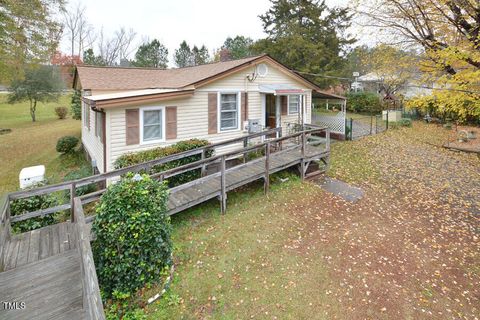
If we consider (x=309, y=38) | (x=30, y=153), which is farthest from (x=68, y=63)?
(x=309, y=38)

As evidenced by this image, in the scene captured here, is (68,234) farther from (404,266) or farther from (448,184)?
(448,184)

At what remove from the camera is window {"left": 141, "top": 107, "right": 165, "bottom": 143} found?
9.37 metres

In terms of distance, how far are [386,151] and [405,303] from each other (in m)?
10.7

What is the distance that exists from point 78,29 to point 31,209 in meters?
42.2

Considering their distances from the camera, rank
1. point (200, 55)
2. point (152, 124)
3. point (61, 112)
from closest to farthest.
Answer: point (152, 124)
point (61, 112)
point (200, 55)

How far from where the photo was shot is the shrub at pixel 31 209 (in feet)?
18.1

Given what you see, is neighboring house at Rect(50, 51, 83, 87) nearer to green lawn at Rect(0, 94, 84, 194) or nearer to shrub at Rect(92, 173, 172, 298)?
green lawn at Rect(0, 94, 84, 194)

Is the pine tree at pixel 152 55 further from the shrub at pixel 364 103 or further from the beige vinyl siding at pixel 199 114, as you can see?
the beige vinyl siding at pixel 199 114

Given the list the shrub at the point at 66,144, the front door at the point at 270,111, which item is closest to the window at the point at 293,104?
the front door at the point at 270,111

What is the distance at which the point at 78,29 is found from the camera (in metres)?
39.2

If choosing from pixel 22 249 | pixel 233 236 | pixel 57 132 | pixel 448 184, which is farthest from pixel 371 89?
pixel 22 249

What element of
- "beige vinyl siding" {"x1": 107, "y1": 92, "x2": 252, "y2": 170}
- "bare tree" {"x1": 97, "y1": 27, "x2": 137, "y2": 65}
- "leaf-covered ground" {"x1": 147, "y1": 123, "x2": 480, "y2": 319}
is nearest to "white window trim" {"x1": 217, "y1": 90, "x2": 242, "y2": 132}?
"beige vinyl siding" {"x1": 107, "y1": 92, "x2": 252, "y2": 170}

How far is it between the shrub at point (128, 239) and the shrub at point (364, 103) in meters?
26.2

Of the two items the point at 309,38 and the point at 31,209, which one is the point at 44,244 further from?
the point at 309,38
